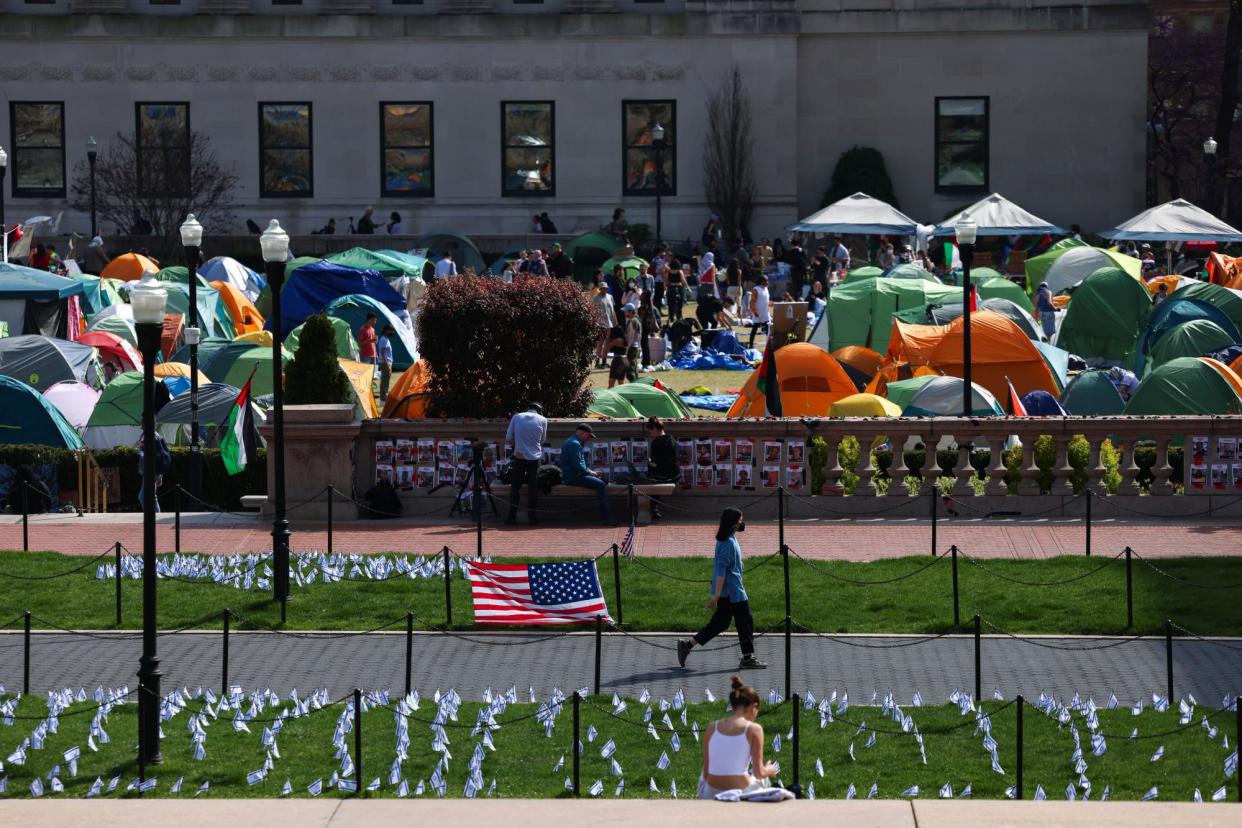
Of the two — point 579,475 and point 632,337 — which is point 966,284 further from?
point 632,337

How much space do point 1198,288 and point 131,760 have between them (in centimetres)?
2779

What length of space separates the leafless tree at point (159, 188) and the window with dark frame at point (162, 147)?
28mm

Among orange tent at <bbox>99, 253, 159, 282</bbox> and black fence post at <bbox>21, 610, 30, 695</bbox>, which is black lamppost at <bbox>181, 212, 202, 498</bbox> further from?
orange tent at <bbox>99, 253, 159, 282</bbox>

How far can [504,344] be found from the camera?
24.1 m

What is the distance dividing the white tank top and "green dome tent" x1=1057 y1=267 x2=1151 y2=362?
90.2 feet

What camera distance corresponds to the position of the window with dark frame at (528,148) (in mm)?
60438

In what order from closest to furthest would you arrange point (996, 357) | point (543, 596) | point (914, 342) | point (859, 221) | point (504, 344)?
point (543, 596) → point (504, 344) → point (996, 357) → point (914, 342) → point (859, 221)

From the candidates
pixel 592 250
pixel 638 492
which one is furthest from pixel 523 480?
pixel 592 250

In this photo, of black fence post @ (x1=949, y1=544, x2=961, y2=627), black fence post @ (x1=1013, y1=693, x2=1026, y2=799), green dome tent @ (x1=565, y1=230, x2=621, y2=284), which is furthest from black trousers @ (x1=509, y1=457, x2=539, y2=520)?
green dome tent @ (x1=565, y1=230, x2=621, y2=284)

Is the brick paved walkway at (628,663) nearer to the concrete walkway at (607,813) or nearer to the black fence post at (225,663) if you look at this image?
the black fence post at (225,663)

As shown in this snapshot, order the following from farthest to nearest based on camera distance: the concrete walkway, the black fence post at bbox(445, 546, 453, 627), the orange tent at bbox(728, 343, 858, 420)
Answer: the orange tent at bbox(728, 343, 858, 420), the black fence post at bbox(445, 546, 453, 627), the concrete walkway

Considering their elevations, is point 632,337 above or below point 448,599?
above

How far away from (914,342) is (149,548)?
19.1 meters

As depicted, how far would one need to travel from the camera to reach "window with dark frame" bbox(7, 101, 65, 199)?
197ft
